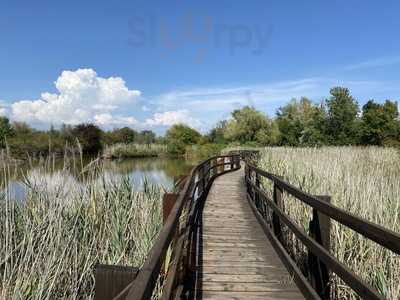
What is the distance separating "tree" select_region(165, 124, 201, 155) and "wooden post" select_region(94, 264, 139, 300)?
180ft

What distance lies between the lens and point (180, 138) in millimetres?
61906

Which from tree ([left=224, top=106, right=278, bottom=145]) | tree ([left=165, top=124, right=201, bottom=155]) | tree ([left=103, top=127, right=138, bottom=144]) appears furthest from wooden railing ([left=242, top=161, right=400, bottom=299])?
tree ([left=103, top=127, right=138, bottom=144])

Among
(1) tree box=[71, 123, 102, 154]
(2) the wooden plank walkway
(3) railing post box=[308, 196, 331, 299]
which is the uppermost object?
(1) tree box=[71, 123, 102, 154]

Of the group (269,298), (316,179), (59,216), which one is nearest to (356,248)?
(269,298)

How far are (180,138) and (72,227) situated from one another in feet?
189

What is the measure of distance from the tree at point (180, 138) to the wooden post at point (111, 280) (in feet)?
180

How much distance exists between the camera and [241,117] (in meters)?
51.7

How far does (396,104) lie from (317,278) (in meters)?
51.5

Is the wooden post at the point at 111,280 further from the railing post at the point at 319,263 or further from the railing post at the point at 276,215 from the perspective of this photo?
the railing post at the point at 276,215

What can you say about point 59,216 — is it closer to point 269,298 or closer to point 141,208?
point 141,208

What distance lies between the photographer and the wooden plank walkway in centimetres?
360

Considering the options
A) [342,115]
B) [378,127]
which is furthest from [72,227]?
[378,127]

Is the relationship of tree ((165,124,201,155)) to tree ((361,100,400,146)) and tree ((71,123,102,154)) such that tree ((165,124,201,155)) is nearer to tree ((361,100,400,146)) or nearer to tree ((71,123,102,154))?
tree ((71,123,102,154))

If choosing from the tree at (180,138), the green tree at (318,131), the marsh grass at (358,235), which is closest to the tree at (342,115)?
the green tree at (318,131)
